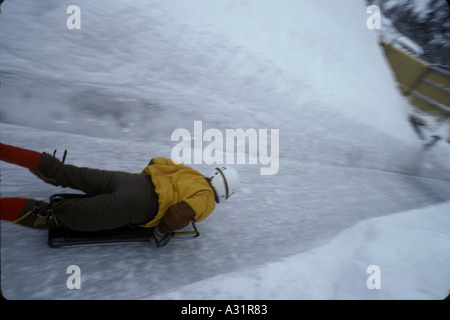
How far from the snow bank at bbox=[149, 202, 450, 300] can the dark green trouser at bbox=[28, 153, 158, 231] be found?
637 millimetres

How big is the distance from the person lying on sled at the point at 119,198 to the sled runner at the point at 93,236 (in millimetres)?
97

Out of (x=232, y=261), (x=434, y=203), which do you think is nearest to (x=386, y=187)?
(x=434, y=203)

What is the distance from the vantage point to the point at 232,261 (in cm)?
228

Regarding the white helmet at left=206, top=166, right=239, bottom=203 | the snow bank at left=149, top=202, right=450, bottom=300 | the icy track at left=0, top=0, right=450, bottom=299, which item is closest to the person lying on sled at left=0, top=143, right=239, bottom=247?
the white helmet at left=206, top=166, right=239, bottom=203

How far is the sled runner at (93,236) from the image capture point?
66.8 inches

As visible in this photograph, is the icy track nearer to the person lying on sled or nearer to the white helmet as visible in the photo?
the person lying on sled

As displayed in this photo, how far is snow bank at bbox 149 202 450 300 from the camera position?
2.05 meters

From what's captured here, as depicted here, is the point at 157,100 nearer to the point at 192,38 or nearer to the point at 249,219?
the point at 192,38

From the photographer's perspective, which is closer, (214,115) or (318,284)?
(318,284)

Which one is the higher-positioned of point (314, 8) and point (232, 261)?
point (314, 8)

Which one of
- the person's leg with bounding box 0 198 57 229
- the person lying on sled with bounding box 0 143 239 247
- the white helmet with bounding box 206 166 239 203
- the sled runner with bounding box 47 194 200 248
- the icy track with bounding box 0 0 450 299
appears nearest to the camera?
the person's leg with bounding box 0 198 57 229

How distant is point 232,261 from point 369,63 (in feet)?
20.1

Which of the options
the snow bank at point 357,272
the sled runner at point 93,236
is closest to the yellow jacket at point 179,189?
the sled runner at point 93,236

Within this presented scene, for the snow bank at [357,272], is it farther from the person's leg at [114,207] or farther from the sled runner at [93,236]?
the person's leg at [114,207]
